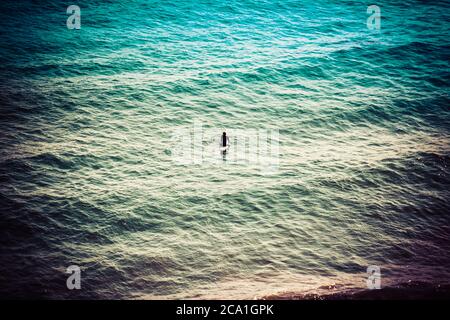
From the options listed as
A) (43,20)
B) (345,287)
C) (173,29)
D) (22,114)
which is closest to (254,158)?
(345,287)

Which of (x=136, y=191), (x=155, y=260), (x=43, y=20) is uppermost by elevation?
(x=43, y=20)

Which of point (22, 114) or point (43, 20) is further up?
point (43, 20)

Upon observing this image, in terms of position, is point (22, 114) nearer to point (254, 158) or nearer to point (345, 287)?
point (254, 158)

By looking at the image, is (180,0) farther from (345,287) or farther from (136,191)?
(345,287)

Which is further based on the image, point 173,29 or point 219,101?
point 173,29

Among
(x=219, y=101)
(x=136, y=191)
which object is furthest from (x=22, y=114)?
(x=219, y=101)
